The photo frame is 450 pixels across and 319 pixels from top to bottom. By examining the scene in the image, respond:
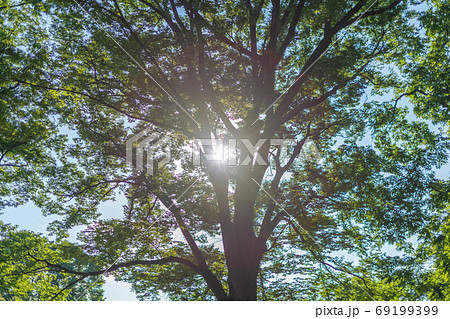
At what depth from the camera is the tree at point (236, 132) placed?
859cm

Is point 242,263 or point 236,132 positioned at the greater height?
point 236,132

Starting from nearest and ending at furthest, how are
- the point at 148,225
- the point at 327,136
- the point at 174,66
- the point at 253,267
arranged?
the point at 253,267 → the point at 174,66 → the point at 148,225 → the point at 327,136

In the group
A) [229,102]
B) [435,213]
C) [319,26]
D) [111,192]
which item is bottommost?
[435,213]

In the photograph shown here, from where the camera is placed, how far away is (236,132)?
9.31 metres

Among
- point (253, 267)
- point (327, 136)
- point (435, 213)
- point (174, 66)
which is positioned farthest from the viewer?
point (327, 136)

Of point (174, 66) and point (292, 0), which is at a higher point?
point (292, 0)

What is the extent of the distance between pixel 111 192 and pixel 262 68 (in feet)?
26.5

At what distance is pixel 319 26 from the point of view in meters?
9.74

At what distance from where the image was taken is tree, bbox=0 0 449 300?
338 inches

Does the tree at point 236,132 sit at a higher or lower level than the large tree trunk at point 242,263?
higher

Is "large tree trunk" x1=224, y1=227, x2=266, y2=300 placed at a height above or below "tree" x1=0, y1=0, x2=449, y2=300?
below

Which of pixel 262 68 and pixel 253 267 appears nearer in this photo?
pixel 253 267

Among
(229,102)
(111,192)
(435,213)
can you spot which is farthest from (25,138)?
(435,213)

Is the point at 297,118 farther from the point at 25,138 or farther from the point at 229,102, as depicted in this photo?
the point at 25,138
